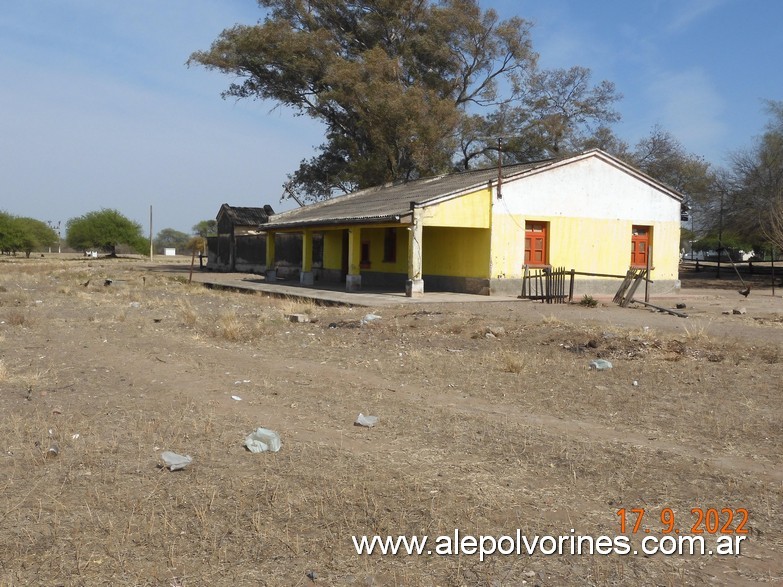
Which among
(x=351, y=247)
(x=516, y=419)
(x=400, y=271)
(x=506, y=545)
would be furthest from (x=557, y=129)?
(x=506, y=545)

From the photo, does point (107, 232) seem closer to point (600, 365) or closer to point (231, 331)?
point (231, 331)

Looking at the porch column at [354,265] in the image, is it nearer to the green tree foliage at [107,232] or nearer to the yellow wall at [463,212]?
the yellow wall at [463,212]

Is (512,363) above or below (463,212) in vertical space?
below

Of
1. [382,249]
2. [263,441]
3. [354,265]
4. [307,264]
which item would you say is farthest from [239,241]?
[263,441]

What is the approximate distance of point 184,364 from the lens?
10422mm

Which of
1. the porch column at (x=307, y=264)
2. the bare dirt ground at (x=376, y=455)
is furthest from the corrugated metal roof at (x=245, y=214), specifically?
the bare dirt ground at (x=376, y=455)

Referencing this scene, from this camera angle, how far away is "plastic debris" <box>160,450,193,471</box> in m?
5.63

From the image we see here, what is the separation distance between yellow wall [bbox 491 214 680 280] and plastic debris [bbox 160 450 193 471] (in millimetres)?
18338

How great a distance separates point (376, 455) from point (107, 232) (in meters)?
Result: 73.2

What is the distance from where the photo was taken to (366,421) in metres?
7.17

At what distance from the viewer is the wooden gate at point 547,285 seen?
21750 millimetres

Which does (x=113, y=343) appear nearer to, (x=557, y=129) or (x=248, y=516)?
(x=248, y=516)

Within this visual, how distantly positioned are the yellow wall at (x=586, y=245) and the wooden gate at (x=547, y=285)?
46 cm

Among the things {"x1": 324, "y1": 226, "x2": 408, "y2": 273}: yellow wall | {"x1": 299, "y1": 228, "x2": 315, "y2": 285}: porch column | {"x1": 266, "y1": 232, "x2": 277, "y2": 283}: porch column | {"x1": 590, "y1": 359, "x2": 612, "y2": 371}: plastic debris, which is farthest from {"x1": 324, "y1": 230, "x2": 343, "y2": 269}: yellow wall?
{"x1": 590, "y1": 359, "x2": 612, "y2": 371}: plastic debris
